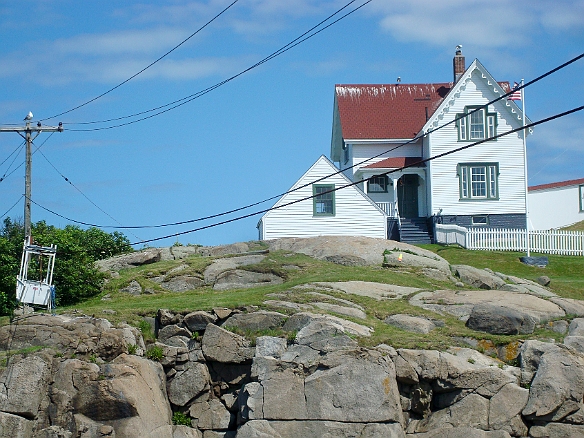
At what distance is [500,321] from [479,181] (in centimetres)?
2536

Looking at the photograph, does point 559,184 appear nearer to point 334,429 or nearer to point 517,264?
point 517,264

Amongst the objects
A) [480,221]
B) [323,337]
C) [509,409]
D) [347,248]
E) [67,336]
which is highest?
[480,221]

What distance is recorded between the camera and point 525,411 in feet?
60.2

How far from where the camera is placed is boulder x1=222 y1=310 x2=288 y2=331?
816 inches

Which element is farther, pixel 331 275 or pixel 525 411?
pixel 331 275

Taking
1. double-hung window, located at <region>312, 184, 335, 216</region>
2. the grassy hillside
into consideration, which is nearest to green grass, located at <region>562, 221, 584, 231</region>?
the grassy hillside

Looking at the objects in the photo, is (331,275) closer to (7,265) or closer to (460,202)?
(7,265)

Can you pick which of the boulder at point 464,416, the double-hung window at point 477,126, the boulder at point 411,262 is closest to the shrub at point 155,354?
the boulder at point 464,416

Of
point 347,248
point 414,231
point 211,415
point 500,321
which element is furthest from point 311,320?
point 414,231

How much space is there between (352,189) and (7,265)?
18.6m

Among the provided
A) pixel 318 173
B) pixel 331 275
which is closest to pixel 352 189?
pixel 318 173

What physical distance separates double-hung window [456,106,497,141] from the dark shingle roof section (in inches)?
85.1

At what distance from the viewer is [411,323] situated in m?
21.7

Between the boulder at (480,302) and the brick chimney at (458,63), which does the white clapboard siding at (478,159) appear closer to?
the brick chimney at (458,63)
